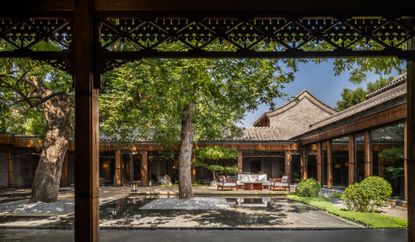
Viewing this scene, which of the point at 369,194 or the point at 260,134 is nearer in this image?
the point at 369,194

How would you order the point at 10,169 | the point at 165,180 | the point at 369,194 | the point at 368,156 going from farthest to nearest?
the point at 165,180 → the point at 10,169 → the point at 368,156 → the point at 369,194

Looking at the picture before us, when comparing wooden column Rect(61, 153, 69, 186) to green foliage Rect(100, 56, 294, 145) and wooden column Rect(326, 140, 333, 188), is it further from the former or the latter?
wooden column Rect(326, 140, 333, 188)

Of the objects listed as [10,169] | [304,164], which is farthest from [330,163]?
[10,169]

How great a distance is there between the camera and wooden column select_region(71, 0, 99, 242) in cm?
560

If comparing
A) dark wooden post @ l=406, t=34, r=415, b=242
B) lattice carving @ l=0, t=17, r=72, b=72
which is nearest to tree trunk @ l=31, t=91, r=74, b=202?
lattice carving @ l=0, t=17, r=72, b=72

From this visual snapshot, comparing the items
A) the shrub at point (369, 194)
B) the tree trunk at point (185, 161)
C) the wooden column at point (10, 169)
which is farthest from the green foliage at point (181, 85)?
the wooden column at point (10, 169)

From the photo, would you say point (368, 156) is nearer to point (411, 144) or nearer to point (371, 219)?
point (371, 219)

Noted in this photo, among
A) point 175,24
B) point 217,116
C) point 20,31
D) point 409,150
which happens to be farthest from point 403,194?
point 20,31

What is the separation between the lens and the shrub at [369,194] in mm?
14258

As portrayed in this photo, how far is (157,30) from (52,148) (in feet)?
41.0

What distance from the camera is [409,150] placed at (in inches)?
241

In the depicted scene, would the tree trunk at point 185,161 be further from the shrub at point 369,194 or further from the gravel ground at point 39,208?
the shrub at point 369,194

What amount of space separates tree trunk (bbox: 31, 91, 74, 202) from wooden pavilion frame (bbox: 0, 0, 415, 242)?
11.4 meters

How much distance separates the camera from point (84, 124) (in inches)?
222
